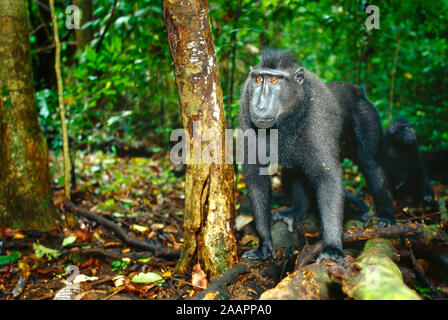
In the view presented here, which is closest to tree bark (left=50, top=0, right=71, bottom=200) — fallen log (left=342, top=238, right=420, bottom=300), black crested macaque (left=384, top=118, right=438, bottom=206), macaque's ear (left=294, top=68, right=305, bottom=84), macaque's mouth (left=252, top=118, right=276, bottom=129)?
macaque's mouth (left=252, top=118, right=276, bottom=129)

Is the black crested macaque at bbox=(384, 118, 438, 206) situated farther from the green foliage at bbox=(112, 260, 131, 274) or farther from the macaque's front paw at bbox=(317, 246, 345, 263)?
the green foliage at bbox=(112, 260, 131, 274)

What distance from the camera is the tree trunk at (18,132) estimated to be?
148 inches

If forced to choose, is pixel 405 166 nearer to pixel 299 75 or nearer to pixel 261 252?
pixel 299 75

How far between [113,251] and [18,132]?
177 centimetres

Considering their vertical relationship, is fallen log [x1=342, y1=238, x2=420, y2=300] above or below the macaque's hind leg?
above

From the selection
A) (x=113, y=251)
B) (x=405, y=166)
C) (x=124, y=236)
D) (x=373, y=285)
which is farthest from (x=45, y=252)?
(x=405, y=166)

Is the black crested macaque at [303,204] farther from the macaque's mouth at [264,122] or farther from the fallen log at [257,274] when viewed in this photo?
the macaque's mouth at [264,122]

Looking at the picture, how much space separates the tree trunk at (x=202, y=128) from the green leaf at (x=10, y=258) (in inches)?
78.4

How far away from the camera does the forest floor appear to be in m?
2.90

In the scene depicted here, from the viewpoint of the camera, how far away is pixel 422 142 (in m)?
6.82

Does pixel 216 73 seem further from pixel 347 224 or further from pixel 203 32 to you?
pixel 347 224

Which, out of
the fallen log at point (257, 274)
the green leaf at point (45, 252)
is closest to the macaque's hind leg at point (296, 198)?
the fallen log at point (257, 274)

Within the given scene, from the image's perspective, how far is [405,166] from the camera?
4.86 m

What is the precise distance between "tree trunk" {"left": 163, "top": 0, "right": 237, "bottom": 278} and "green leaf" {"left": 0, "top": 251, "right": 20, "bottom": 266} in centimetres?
199
